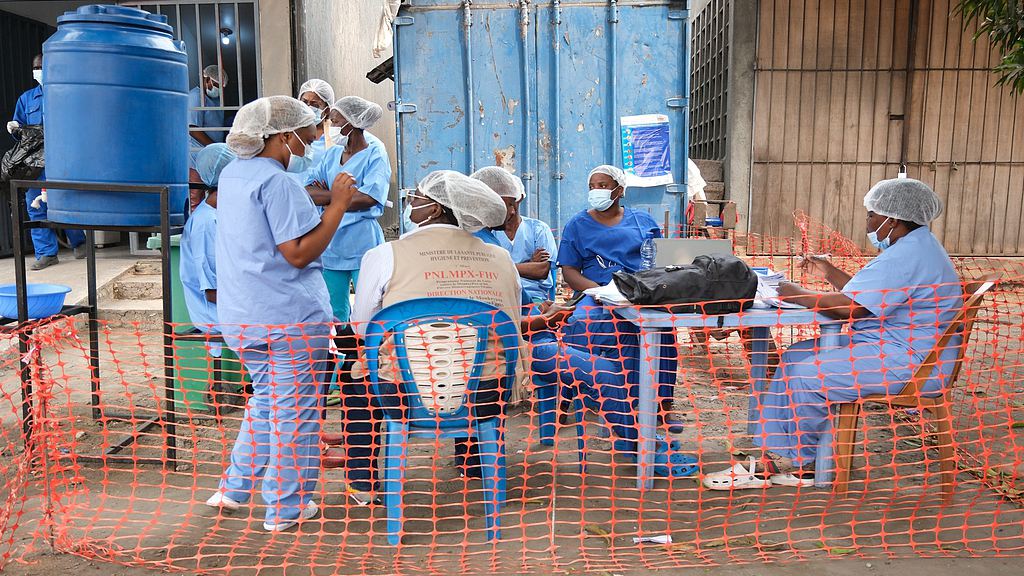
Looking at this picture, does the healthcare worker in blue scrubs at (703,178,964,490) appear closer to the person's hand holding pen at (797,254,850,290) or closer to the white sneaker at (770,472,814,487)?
the white sneaker at (770,472,814,487)

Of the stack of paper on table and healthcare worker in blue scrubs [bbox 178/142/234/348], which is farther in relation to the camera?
healthcare worker in blue scrubs [bbox 178/142/234/348]

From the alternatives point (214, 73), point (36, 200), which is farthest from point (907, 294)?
point (36, 200)

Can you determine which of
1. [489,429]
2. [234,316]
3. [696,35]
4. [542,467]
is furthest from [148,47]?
[696,35]

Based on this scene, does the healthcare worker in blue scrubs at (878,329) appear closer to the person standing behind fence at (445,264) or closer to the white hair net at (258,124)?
the person standing behind fence at (445,264)

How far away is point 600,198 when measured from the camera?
4.54 meters

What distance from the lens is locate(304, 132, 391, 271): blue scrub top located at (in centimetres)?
477

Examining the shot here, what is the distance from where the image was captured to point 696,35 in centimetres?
1246

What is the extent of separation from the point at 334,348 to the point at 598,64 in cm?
397

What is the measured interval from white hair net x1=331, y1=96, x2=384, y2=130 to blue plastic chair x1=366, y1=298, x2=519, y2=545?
1.92 metres

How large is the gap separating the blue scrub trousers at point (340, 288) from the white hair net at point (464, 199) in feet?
5.78

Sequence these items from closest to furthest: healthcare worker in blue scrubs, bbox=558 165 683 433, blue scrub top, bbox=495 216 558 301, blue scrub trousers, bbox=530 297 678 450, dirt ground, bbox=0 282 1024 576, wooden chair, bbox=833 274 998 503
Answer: dirt ground, bbox=0 282 1024 576 < wooden chair, bbox=833 274 998 503 < blue scrub trousers, bbox=530 297 678 450 < healthcare worker in blue scrubs, bbox=558 165 683 433 < blue scrub top, bbox=495 216 558 301

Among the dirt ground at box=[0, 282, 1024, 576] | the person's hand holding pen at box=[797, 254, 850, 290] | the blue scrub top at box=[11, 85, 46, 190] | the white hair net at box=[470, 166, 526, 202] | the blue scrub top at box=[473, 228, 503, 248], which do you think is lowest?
the dirt ground at box=[0, 282, 1024, 576]

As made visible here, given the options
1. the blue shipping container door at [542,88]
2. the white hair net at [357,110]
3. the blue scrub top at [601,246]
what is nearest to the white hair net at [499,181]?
the blue scrub top at [601,246]

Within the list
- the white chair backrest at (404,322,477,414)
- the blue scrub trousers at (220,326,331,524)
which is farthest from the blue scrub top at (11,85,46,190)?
the white chair backrest at (404,322,477,414)
